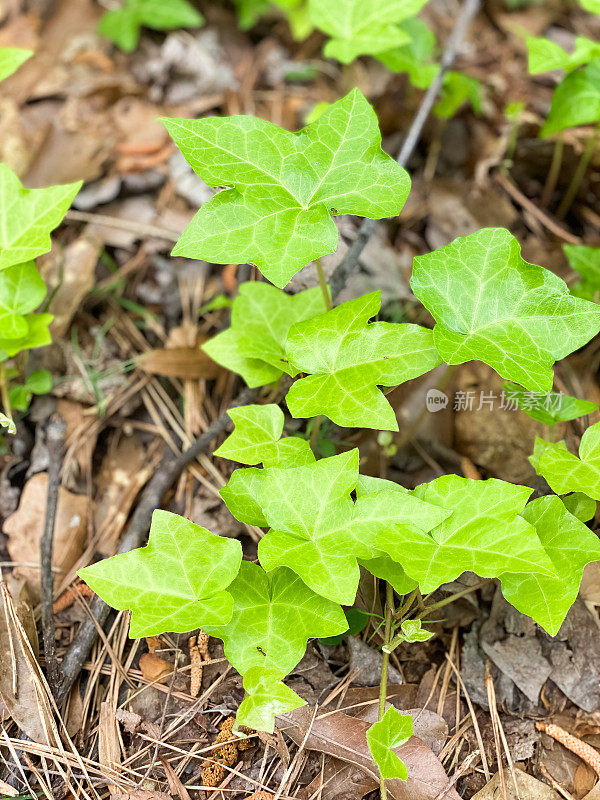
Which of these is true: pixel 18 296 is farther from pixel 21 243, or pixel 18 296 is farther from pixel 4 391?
pixel 4 391

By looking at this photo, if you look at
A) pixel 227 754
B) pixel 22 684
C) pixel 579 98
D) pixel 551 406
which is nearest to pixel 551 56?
pixel 579 98

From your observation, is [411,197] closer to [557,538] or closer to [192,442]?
[192,442]

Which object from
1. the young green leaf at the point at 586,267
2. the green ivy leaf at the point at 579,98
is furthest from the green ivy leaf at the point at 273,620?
the green ivy leaf at the point at 579,98

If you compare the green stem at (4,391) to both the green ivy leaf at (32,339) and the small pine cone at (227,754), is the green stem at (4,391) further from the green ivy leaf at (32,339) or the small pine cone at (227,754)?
the small pine cone at (227,754)

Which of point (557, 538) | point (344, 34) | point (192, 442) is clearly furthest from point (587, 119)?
point (192, 442)

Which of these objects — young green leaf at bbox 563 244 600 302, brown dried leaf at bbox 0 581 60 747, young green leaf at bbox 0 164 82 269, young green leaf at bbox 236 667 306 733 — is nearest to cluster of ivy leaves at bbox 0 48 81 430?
young green leaf at bbox 0 164 82 269

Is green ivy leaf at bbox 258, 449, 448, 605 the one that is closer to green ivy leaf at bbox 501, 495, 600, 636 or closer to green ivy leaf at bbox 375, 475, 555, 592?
green ivy leaf at bbox 375, 475, 555, 592
